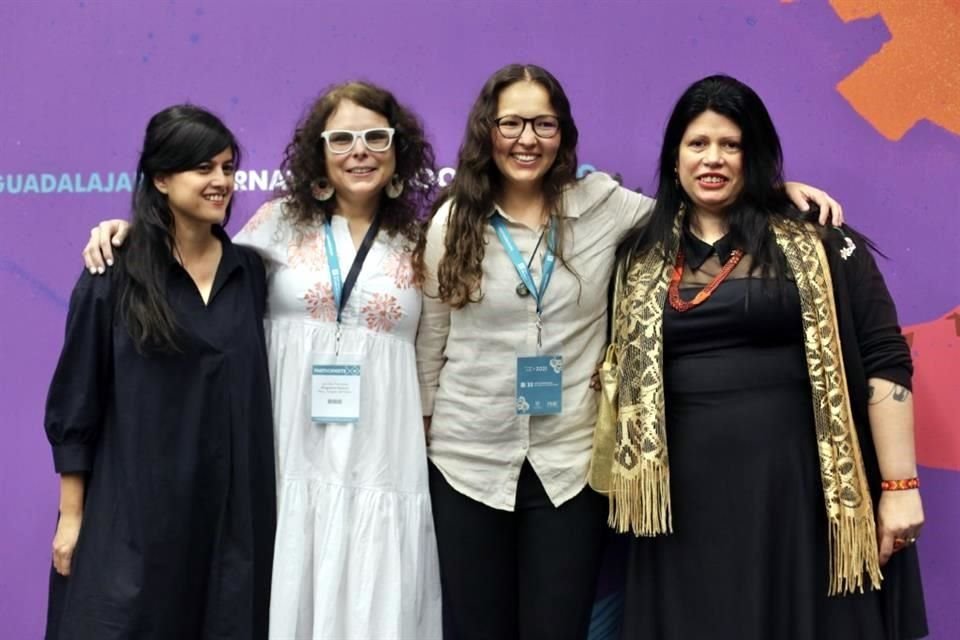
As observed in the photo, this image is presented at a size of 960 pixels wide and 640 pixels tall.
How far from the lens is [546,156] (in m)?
2.30

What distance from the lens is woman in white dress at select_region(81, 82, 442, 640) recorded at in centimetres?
225

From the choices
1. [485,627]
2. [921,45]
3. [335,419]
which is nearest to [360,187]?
[335,419]

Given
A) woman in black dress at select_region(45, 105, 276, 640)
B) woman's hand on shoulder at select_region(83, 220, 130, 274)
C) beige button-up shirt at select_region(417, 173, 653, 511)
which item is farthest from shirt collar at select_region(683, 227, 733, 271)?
woman's hand on shoulder at select_region(83, 220, 130, 274)

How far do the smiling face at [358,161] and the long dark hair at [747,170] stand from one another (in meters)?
0.62

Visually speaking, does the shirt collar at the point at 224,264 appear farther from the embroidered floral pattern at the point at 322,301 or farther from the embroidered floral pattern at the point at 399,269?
the embroidered floral pattern at the point at 399,269

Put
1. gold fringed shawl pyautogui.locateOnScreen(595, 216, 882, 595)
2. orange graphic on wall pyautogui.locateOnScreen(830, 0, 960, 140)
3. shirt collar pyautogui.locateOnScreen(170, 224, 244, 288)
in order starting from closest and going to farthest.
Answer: gold fringed shawl pyautogui.locateOnScreen(595, 216, 882, 595) < shirt collar pyautogui.locateOnScreen(170, 224, 244, 288) < orange graphic on wall pyautogui.locateOnScreen(830, 0, 960, 140)

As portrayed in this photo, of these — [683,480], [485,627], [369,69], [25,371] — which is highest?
[369,69]

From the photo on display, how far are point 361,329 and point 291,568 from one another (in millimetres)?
552

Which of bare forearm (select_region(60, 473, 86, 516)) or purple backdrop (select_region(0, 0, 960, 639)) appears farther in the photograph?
purple backdrop (select_region(0, 0, 960, 639))

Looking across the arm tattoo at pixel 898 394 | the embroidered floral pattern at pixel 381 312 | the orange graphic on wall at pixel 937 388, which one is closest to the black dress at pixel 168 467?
the embroidered floral pattern at pixel 381 312

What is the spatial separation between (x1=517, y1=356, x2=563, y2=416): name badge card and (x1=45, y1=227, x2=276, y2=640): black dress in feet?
1.91

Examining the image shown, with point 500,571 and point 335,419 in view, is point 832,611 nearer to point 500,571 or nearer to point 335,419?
point 500,571

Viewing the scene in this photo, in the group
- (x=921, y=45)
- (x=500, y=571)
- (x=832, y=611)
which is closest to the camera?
(x=832, y=611)

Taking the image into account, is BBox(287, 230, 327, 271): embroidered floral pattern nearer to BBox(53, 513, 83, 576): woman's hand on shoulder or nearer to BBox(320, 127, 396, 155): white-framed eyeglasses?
BBox(320, 127, 396, 155): white-framed eyeglasses
